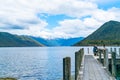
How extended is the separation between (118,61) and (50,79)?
11791mm

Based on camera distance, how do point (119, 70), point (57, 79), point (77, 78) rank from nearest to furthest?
1. point (77, 78)
2. point (119, 70)
3. point (57, 79)

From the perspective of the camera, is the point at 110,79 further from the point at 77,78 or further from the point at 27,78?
the point at 27,78

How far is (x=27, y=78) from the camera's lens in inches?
1761

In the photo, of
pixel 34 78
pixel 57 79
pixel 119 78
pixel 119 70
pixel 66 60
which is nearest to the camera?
pixel 66 60

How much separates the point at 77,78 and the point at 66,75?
742 centimetres

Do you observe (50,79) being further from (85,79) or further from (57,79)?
(85,79)

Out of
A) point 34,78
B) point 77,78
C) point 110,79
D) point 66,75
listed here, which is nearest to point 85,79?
point 77,78

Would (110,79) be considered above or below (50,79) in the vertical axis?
above

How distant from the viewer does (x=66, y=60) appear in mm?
12180

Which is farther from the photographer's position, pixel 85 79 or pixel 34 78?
pixel 34 78

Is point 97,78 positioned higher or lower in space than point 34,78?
higher

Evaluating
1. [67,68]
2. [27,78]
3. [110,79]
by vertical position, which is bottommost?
[27,78]

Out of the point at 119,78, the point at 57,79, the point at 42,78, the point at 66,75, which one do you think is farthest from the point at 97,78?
the point at 42,78

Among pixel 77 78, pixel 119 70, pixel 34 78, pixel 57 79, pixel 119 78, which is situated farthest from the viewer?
pixel 34 78
